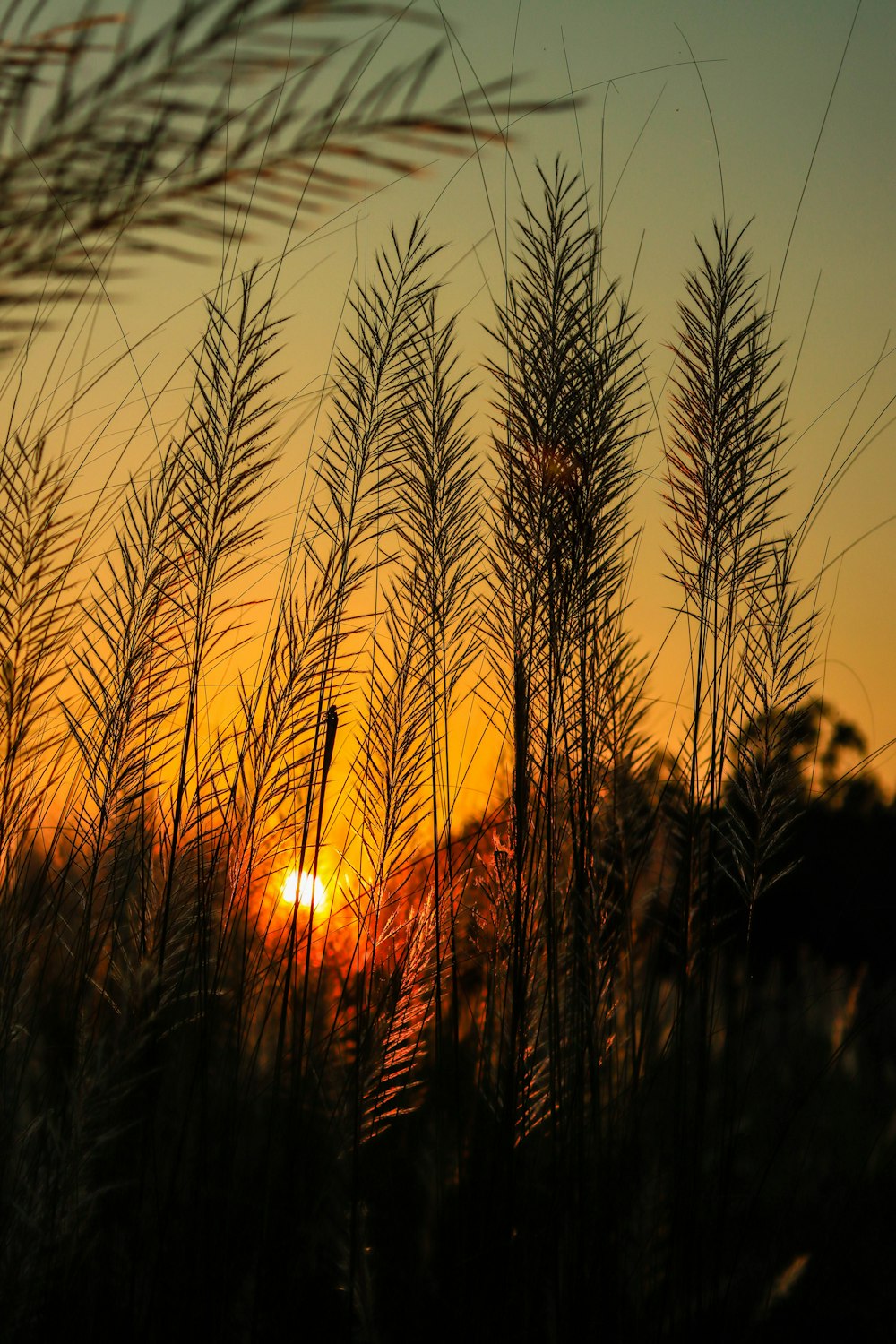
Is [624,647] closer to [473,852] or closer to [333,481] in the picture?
[473,852]

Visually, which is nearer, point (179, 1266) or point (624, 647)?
point (179, 1266)

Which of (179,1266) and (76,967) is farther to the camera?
(76,967)

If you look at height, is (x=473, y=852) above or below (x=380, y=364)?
below

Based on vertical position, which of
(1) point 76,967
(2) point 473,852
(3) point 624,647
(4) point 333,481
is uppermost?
(4) point 333,481

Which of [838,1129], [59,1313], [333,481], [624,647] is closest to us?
[59,1313]

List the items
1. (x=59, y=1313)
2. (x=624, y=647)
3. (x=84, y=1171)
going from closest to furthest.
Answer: (x=84, y=1171) → (x=59, y=1313) → (x=624, y=647)

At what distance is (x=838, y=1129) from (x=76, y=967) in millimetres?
1784

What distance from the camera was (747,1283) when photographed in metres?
1.82

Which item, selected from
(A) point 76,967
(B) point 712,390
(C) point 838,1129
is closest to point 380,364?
(B) point 712,390

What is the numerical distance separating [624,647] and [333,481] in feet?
1.71

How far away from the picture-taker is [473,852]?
5.93 ft

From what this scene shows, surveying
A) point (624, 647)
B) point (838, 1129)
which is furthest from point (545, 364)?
point (838, 1129)

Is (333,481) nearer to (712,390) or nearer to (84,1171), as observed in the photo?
(712,390)

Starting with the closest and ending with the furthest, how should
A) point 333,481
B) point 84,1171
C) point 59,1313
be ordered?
1. point 84,1171
2. point 59,1313
3. point 333,481
